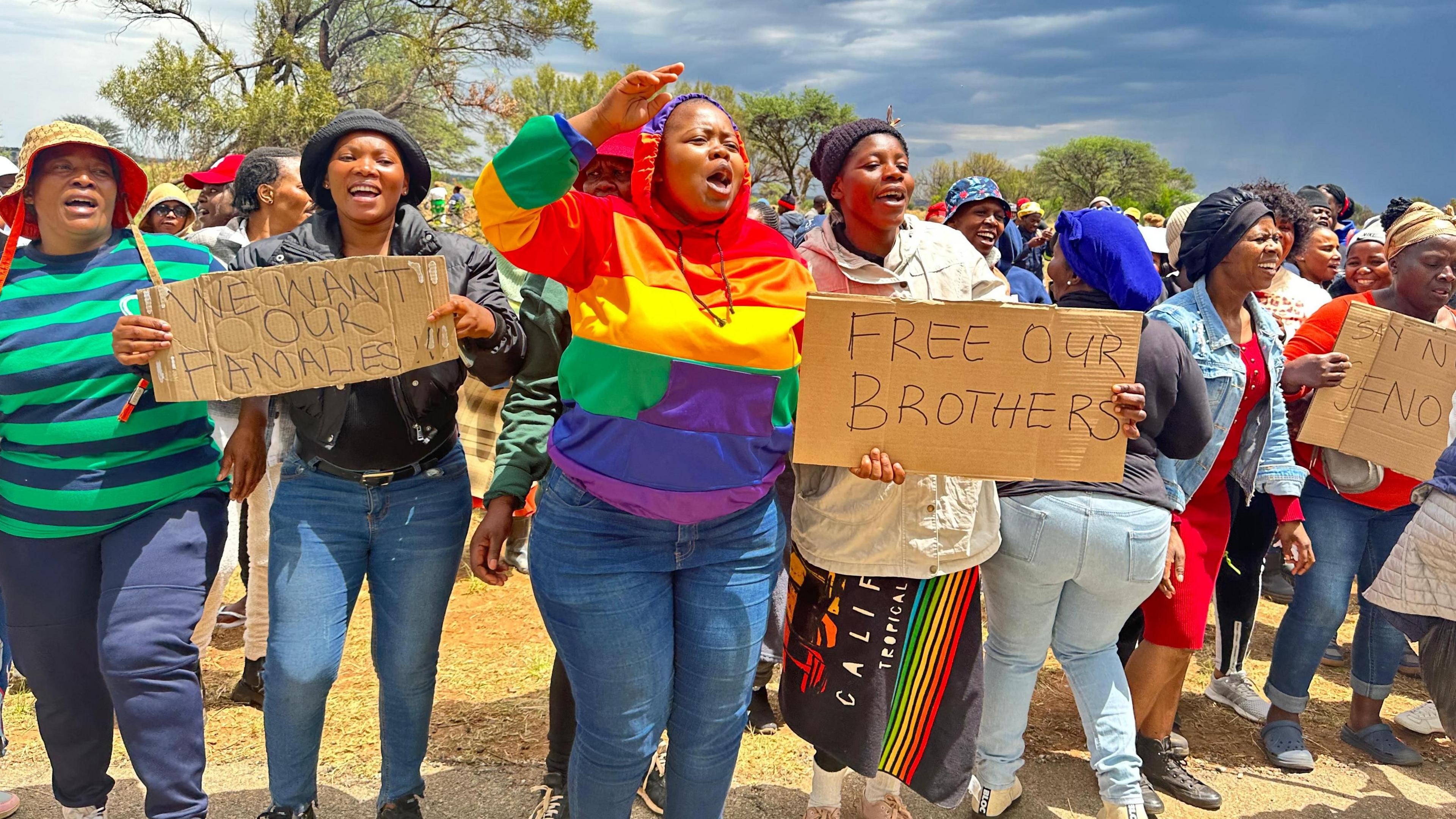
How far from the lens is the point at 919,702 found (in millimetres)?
2877

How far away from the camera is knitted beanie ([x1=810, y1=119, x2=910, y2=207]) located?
2.79 m

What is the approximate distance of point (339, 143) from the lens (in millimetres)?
2662

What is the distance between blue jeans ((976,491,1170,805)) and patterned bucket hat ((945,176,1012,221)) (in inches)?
118

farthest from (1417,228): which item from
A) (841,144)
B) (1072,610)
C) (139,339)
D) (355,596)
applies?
(139,339)

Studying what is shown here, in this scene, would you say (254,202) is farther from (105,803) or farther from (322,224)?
(105,803)

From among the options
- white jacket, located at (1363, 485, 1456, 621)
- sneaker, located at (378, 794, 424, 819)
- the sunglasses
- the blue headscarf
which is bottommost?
sneaker, located at (378, 794, 424, 819)

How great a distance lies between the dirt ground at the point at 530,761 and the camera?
3.37m

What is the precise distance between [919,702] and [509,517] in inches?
53.4

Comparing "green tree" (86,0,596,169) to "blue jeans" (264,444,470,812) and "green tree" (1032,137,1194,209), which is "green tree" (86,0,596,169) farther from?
"green tree" (1032,137,1194,209)

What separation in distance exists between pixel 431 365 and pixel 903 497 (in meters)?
1.36

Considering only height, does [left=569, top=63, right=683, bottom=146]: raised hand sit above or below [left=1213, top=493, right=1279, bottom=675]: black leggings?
above

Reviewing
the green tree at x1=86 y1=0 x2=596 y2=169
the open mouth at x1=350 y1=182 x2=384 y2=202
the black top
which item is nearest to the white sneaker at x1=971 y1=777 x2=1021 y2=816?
the black top

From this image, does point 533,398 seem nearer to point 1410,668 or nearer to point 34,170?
point 34,170

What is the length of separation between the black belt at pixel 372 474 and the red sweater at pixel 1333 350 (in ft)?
10.6
